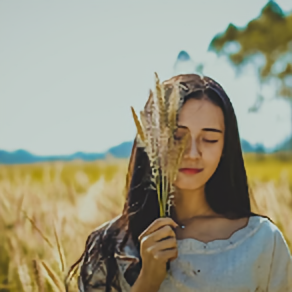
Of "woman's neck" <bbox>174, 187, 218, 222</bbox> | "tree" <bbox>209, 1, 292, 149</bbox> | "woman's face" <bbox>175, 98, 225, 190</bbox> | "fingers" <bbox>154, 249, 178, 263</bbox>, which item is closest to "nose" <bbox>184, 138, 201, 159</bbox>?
"woman's face" <bbox>175, 98, 225, 190</bbox>

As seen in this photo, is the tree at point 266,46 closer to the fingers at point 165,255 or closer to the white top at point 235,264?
the white top at point 235,264

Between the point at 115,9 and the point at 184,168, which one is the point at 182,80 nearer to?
the point at 184,168

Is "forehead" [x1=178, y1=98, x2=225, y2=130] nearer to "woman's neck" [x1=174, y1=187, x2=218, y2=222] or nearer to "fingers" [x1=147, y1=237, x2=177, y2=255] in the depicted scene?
"woman's neck" [x1=174, y1=187, x2=218, y2=222]

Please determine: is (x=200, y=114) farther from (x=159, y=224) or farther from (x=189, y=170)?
(x=159, y=224)

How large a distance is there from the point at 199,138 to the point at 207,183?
0.13 m

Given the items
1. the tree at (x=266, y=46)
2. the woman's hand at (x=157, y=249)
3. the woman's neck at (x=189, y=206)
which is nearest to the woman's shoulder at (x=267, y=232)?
the woman's neck at (x=189, y=206)

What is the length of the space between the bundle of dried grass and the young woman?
0.25 ft

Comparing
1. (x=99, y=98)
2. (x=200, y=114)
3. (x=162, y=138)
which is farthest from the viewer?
(x=99, y=98)

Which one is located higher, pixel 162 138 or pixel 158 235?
pixel 162 138

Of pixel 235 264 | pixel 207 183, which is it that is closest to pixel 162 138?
pixel 207 183

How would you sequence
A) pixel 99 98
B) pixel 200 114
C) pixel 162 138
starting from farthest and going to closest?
pixel 99 98 → pixel 200 114 → pixel 162 138

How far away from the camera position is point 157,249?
1242 mm

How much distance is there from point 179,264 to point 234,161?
29 centimetres

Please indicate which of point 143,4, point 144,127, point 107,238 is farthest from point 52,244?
point 143,4
